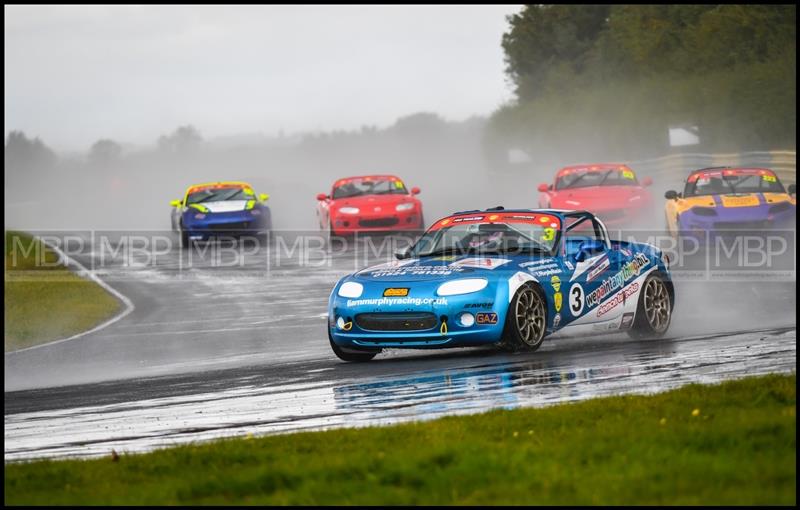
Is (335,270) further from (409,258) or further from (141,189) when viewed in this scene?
(141,189)

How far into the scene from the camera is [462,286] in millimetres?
12023

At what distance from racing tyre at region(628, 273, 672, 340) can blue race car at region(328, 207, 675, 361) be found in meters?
0.01

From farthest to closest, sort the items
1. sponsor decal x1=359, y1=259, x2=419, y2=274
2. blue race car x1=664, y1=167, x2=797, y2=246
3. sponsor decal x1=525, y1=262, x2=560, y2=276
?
1. blue race car x1=664, y1=167, x2=797, y2=246
2. sponsor decal x1=359, y1=259, x2=419, y2=274
3. sponsor decal x1=525, y1=262, x2=560, y2=276

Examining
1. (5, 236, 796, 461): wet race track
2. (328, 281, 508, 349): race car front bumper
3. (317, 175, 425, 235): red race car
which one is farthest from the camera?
(317, 175, 425, 235): red race car

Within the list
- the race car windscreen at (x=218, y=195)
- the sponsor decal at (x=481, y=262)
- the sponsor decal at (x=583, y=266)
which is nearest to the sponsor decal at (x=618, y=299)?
the sponsor decal at (x=583, y=266)

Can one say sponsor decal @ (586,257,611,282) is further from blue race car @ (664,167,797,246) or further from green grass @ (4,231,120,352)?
blue race car @ (664,167,797,246)

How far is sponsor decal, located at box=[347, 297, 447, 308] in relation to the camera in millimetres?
11961

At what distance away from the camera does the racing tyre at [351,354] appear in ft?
41.7

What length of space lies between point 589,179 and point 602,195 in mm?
1061

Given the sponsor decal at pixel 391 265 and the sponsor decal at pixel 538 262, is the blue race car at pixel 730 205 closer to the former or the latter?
the sponsor decal at pixel 538 262

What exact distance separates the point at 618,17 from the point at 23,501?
68940mm

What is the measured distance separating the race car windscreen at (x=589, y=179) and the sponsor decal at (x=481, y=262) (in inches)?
635

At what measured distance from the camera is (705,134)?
163ft

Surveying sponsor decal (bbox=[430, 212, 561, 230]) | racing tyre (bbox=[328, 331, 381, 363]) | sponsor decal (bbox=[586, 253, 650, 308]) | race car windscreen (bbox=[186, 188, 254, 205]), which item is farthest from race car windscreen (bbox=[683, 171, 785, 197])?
racing tyre (bbox=[328, 331, 381, 363])
